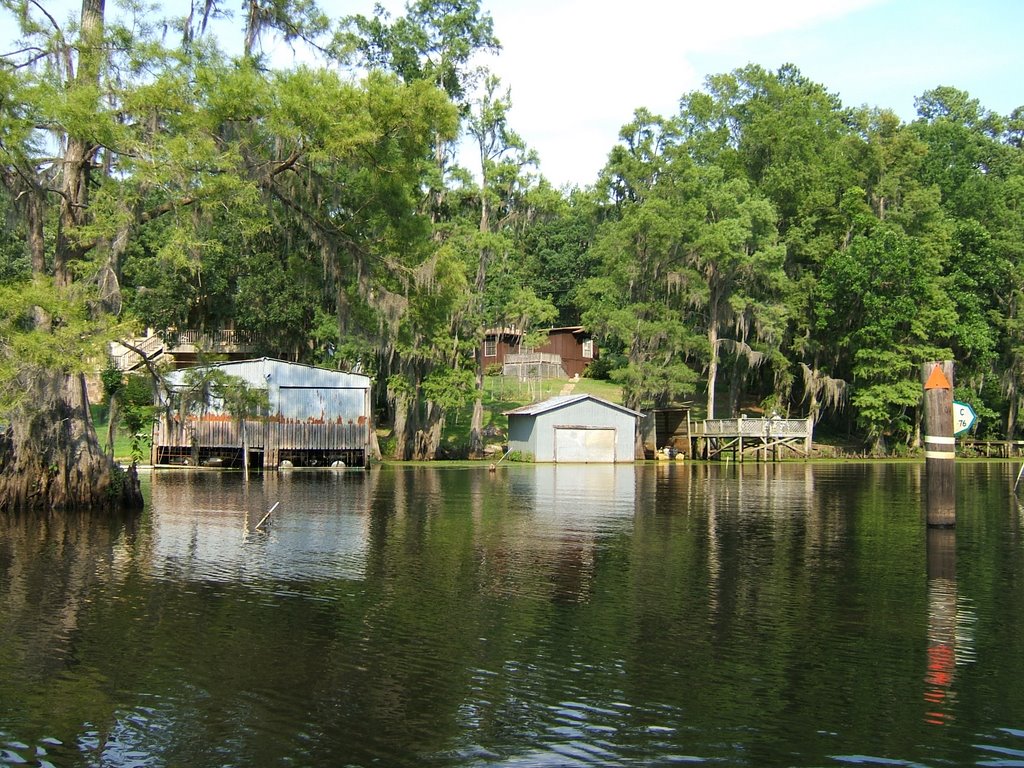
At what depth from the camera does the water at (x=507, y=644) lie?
728cm

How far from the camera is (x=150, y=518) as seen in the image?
20.3 m

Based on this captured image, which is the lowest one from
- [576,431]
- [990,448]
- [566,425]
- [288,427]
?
[990,448]

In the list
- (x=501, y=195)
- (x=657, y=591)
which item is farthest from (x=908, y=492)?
(x=501, y=195)

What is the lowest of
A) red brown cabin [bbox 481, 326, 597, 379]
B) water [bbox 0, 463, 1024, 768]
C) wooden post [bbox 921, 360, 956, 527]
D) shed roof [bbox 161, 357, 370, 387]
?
water [bbox 0, 463, 1024, 768]

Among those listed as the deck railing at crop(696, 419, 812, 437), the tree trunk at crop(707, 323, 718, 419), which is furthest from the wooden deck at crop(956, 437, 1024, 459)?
the tree trunk at crop(707, 323, 718, 419)

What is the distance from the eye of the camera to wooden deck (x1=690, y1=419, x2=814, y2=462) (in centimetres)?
5116

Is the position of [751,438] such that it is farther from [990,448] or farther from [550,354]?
[550,354]

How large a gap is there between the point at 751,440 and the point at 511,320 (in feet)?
48.0

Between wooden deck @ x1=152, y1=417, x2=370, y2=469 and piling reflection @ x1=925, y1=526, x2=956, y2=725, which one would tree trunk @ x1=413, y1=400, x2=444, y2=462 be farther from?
piling reflection @ x1=925, y1=526, x2=956, y2=725

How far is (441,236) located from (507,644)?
3827 centimetres

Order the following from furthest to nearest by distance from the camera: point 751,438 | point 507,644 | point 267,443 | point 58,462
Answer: point 751,438 → point 267,443 → point 58,462 → point 507,644

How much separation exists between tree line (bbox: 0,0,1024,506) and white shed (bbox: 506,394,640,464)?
2905 millimetres

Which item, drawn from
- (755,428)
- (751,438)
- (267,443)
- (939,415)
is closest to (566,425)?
(755,428)

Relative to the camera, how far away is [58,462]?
67.8 ft
